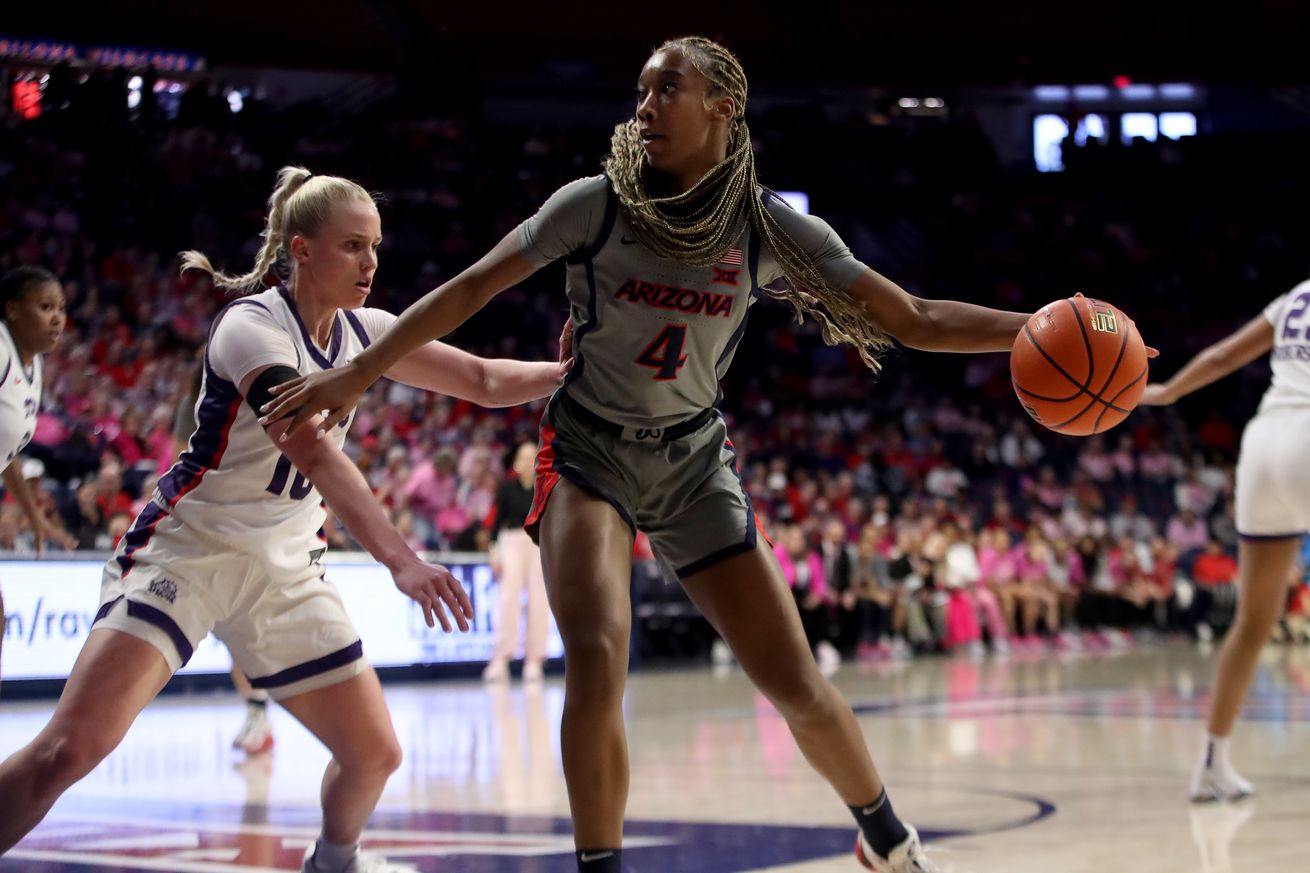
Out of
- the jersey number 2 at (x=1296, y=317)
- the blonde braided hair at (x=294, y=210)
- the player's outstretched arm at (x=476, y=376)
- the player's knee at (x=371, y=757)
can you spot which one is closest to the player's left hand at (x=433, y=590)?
the player's knee at (x=371, y=757)

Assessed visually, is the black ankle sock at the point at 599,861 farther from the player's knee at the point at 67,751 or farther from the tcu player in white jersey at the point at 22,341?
the tcu player in white jersey at the point at 22,341

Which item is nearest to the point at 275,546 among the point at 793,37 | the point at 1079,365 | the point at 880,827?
the point at 880,827

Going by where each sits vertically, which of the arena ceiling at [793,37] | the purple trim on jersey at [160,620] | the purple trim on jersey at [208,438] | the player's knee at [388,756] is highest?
the arena ceiling at [793,37]

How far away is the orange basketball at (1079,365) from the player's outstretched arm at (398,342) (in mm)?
1203

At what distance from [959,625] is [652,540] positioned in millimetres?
14111

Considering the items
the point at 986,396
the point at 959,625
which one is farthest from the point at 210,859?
the point at 986,396

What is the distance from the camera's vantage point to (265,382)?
3.48 m

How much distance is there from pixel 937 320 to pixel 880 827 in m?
1.31

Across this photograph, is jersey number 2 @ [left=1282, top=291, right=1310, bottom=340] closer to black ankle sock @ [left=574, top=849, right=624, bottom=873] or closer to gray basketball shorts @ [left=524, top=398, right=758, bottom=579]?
gray basketball shorts @ [left=524, top=398, right=758, bottom=579]

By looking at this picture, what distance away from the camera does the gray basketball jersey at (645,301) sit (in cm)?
342

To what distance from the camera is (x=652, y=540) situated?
364cm

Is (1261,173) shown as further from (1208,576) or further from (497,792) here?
(497,792)

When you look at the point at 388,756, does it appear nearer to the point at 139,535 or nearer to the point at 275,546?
the point at 275,546

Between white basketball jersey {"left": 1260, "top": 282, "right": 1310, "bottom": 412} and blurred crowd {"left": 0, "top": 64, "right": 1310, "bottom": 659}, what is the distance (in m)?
7.99
